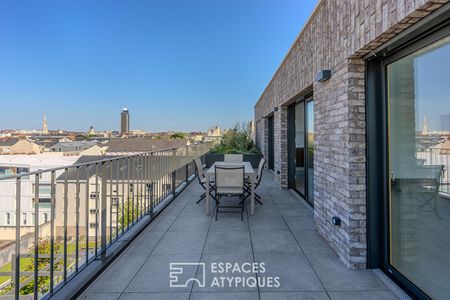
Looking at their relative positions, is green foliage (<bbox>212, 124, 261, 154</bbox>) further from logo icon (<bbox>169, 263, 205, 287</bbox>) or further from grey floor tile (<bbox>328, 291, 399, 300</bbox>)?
grey floor tile (<bbox>328, 291, 399, 300</bbox>)

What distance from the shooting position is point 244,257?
293cm

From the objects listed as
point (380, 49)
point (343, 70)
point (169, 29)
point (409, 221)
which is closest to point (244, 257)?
point (409, 221)

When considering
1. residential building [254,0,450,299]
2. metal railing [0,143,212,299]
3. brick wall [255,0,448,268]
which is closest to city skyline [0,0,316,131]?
brick wall [255,0,448,268]

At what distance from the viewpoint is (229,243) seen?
10.9 feet

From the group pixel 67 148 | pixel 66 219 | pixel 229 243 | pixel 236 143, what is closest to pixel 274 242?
pixel 229 243

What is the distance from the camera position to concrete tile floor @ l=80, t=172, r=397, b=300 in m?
2.26

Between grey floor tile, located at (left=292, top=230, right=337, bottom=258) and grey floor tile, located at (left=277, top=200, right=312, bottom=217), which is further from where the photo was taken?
grey floor tile, located at (left=277, top=200, right=312, bottom=217)

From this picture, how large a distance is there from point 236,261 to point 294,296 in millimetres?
777

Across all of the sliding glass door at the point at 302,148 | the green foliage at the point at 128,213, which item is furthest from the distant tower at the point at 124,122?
the green foliage at the point at 128,213

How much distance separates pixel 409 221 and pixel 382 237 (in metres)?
0.43

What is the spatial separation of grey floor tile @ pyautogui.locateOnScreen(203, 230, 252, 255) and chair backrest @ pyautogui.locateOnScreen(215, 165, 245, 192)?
916 millimetres

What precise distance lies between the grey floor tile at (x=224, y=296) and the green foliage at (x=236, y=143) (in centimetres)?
953

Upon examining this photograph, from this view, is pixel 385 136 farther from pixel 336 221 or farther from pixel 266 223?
pixel 266 223

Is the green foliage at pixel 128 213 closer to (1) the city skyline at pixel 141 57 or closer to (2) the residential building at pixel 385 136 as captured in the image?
(2) the residential building at pixel 385 136
